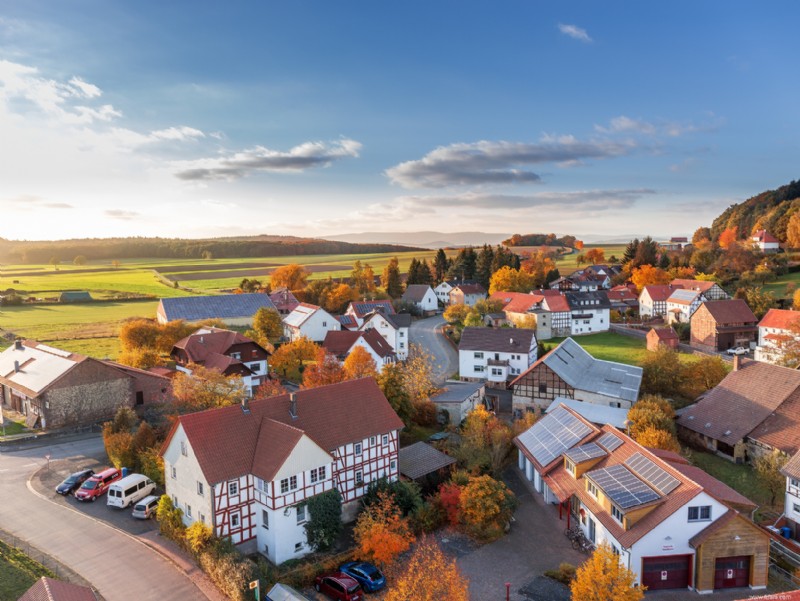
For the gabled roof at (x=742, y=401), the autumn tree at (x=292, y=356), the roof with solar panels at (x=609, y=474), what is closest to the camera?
the roof with solar panels at (x=609, y=474)

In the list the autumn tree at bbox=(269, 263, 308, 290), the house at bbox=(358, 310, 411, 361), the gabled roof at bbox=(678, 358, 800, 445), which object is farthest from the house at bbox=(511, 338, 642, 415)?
the autumn tree at bbox=(269, 263, 308, 290)

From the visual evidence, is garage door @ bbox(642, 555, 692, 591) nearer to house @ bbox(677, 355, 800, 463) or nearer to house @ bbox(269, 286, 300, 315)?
house @ bbox(677, 355, 800, 463)

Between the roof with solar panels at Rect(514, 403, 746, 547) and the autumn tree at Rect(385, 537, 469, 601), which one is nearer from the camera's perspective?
the autumn tree at Rect(385, 537, 469, 601)

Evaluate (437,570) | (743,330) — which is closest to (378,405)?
(437,570)

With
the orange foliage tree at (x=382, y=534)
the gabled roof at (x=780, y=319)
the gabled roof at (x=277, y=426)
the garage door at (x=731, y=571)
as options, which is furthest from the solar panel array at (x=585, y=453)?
the gabled roof at (x=780, y=319)

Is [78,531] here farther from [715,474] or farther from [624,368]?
[624,368]

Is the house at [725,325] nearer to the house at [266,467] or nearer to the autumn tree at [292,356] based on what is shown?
the autumn tree at [292,356]
